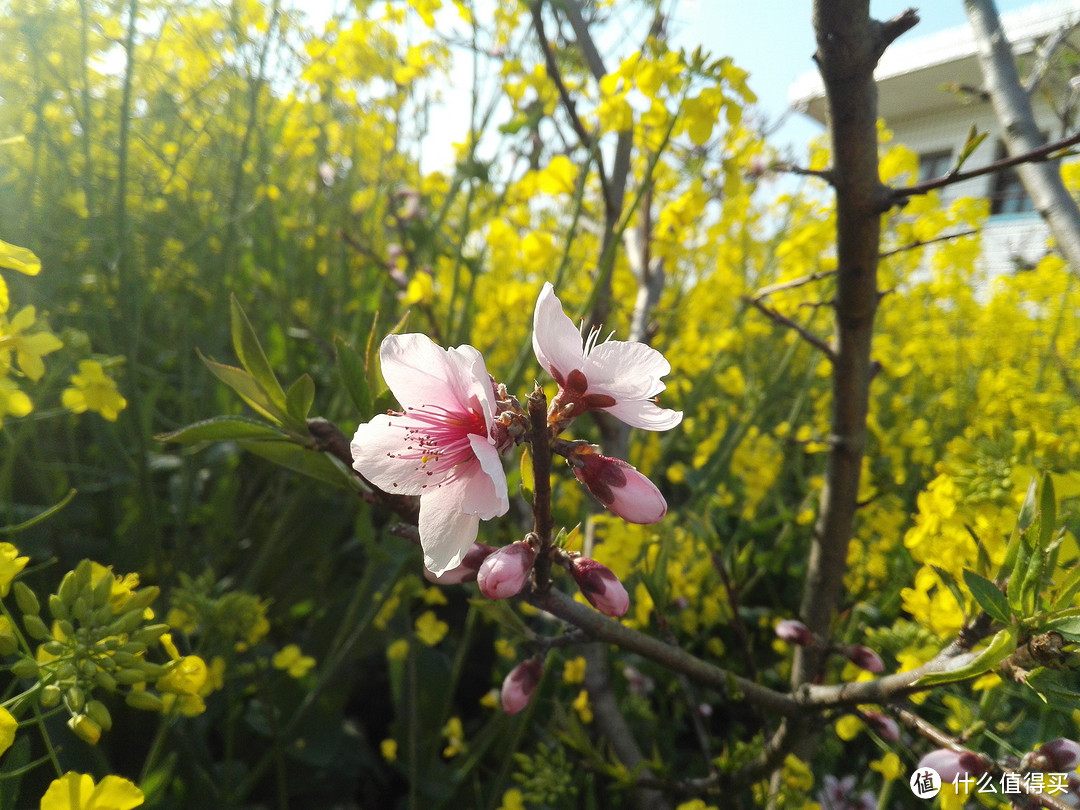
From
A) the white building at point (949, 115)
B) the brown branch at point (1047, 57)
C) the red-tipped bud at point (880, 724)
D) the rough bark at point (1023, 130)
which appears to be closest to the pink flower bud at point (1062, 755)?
the red-tipped bud at point (880, 724)

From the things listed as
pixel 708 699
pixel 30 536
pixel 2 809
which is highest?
pixel 30 536

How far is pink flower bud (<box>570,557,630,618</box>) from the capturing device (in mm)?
652

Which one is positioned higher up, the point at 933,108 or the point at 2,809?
the point at 933,108

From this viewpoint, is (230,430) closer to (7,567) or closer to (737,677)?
(7,567)

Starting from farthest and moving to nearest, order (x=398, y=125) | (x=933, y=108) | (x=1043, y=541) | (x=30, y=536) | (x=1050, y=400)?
(x=933, y=108) → (x=398, y=125) → (x=1050, y=400) → (x=30, y=536) → (x=1043, y=541)

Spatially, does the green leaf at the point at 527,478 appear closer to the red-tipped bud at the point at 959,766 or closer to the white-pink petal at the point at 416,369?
the white-pink petal at the point at 416,369

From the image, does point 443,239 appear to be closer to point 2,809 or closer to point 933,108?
point 2,809

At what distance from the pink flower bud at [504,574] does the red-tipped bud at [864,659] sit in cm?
73

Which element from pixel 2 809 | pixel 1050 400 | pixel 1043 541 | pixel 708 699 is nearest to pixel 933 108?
pixel 1050 400

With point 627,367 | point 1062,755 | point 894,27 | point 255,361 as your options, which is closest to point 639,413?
point 627,367

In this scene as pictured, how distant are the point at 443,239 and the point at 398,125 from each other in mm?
595

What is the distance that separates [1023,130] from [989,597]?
1.34 meters

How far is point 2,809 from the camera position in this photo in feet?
2.56

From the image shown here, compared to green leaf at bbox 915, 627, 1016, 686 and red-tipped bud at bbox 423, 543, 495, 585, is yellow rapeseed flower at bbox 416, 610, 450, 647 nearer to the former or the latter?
red-tipped bud at bbox 423, 543, 495, 585
